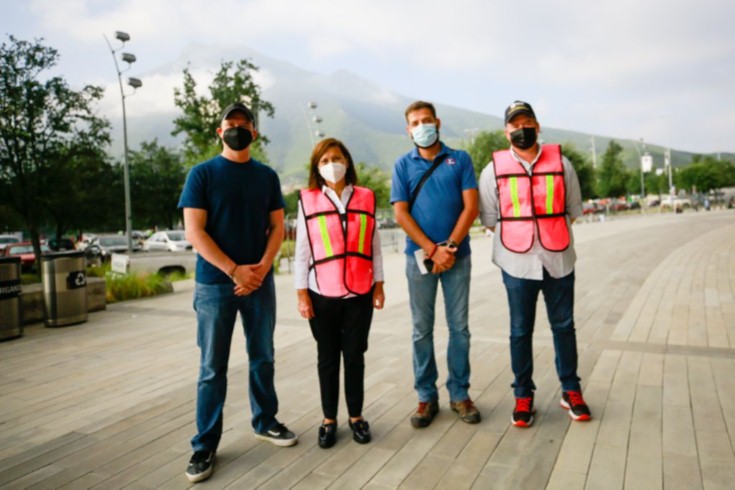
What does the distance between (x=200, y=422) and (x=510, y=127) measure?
2.83m

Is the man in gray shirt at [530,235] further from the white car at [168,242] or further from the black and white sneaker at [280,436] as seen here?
the white car at [168,242]

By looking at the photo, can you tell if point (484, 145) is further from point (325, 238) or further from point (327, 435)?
point (327, 435)

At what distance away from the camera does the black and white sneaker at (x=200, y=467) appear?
2973 millimetres

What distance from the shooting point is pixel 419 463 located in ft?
10.1

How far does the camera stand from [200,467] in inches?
119

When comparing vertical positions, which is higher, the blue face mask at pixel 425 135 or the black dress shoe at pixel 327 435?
the blue face mask at pixel 425 135

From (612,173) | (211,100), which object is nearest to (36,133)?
(211,100)

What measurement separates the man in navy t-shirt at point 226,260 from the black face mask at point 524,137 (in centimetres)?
169

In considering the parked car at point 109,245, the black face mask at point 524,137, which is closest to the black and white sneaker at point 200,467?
the black face mask at point 524,137

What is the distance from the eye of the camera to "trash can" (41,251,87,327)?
7797 millimetres

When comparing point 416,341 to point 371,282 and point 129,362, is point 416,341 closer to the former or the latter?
point 371,282

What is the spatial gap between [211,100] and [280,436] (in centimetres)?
3345

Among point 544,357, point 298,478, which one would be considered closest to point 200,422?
point 298,478

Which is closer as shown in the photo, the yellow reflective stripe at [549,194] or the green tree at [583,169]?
the yellow reflective stripe at [549,194]
